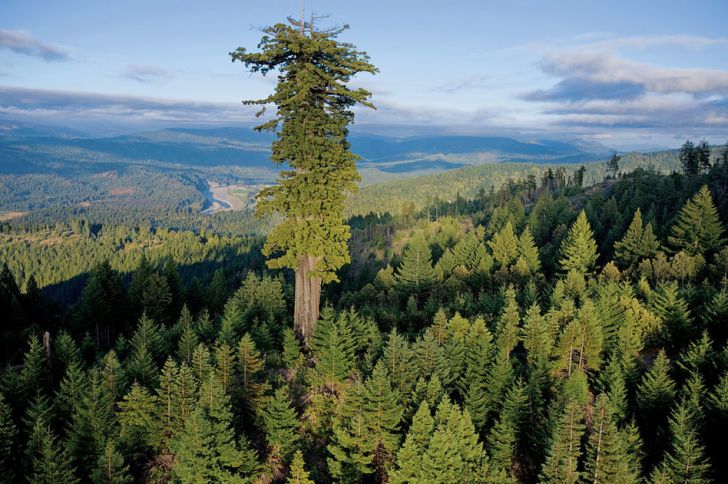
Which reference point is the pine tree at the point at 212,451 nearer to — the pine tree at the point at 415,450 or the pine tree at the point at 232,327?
the pine tree at the point at 415,450

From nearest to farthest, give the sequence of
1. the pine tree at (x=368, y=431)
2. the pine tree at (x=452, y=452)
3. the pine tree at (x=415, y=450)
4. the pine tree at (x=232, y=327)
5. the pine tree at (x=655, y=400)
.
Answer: the pine tree at (x=452, y=452)
the pine tree at (x=415, y=450)
the pine tree at (x=368, y=431)
the pine tree at (x=655, y=400)
the pine tree at (x=232, y=327)

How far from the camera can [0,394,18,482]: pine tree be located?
19016mm

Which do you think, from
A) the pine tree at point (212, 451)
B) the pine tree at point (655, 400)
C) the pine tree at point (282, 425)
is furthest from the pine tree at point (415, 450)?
the pine tree at point (655, 400)

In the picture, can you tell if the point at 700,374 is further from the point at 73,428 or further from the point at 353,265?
the point at 353,265

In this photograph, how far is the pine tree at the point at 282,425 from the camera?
61.4 ft

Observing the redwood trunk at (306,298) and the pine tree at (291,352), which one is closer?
the pine tree at (291,352)

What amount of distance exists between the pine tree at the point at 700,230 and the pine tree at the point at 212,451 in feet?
187

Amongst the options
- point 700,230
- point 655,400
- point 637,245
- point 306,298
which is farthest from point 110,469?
point 700,230

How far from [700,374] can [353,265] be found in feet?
288

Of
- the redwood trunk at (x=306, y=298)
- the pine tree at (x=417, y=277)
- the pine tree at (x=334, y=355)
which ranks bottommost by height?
the pine tree at (x=417, y=277)

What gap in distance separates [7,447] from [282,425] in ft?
35.8

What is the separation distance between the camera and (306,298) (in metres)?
25.5

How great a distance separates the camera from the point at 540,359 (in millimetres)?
24812

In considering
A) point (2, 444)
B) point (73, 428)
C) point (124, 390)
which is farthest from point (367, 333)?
point (2, 444)
